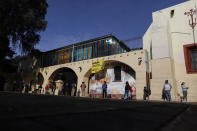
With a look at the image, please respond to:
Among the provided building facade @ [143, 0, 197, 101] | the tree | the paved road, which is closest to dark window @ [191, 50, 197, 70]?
building facade @ [143, 0, 197, 101]

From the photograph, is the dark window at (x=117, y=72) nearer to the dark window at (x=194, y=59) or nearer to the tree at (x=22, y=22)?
the dark window at (x=194, y=59)

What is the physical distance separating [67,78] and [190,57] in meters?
13.9

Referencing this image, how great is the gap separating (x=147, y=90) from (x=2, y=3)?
1525 cm

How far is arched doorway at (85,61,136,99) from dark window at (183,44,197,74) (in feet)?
13.9

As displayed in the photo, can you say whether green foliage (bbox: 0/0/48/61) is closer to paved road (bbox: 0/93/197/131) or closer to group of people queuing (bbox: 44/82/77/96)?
group of people queuing (bbox: 44/82/77/96)

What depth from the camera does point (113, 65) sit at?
13875mm

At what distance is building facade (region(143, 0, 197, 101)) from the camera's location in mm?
9906

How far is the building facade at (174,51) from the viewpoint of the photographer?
991 cm

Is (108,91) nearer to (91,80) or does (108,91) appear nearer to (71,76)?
(91,80)

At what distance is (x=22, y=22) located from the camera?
1438 centimetres

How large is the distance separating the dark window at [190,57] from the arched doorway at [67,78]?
11.8m

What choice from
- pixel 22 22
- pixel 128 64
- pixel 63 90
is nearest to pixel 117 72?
pixel 128 64

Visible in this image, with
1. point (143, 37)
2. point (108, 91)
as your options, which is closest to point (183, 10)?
point (143, 37)

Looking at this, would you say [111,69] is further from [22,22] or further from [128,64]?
[22,22]
